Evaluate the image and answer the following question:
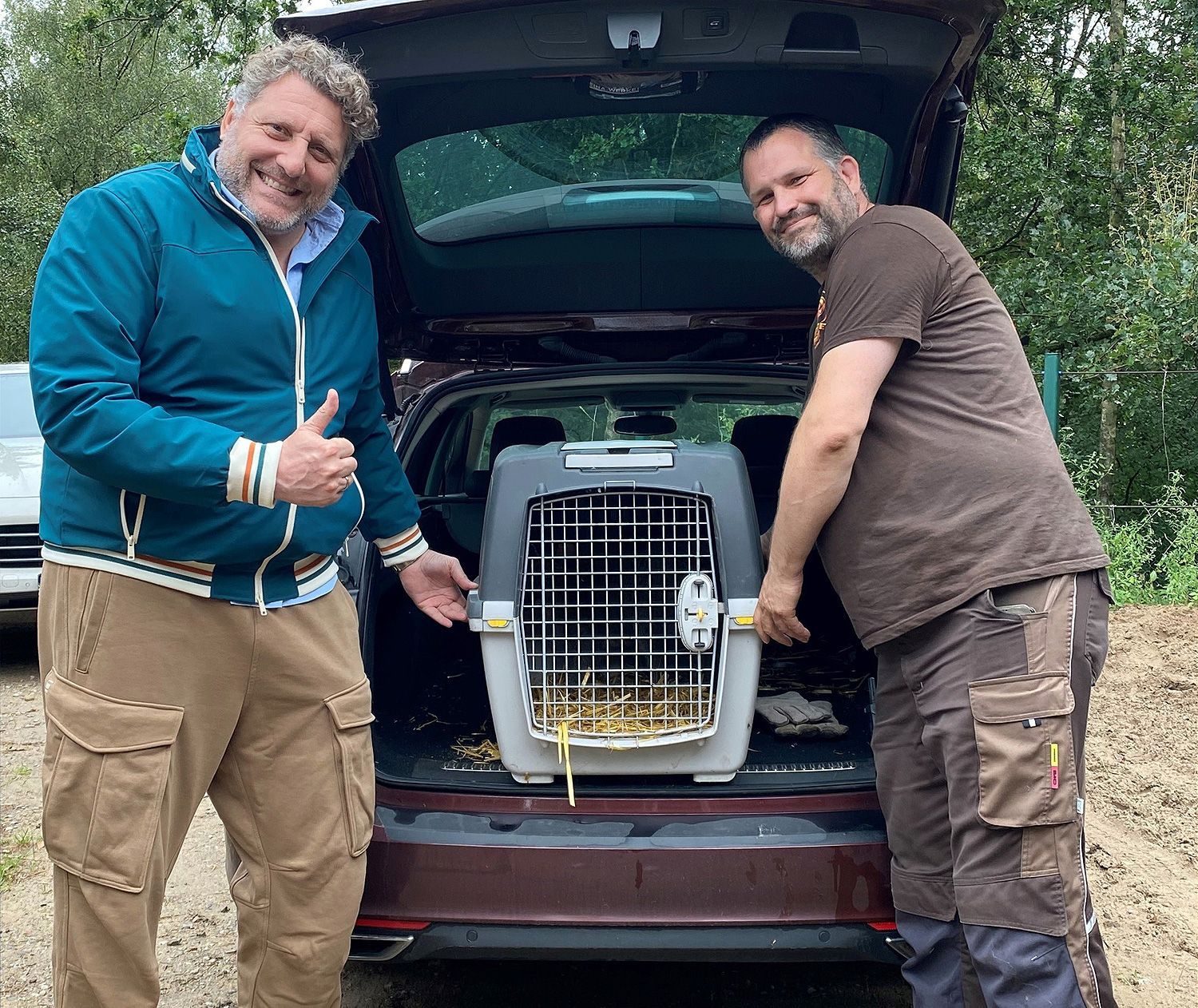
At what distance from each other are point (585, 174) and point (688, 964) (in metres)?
2.07

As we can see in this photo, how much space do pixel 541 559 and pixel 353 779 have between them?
1.81ft

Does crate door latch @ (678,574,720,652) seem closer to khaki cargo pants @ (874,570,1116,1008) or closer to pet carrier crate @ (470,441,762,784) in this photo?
pet carrier crate @ (470,441,762,784)

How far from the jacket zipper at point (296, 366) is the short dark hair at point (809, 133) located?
1022 mm

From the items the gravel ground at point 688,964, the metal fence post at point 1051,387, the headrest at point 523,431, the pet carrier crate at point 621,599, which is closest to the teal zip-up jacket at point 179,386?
the pet carrier crate at point 621,599

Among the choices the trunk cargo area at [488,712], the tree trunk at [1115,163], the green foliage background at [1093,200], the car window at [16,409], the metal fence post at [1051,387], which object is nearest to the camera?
the trunk cargo area at [488,712]

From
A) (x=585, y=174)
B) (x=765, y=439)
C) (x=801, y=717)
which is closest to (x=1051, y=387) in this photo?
(x=765, y=439)

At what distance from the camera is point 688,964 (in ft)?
8.73

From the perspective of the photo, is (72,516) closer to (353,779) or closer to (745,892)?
(353,779)

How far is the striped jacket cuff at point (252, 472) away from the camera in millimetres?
1741

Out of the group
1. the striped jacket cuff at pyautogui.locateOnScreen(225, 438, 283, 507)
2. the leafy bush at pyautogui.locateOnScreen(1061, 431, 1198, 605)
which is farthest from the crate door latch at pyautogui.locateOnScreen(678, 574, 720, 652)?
the leafy bush at pyautogui.locateOnScreen(1061, 431, 1198, 605)

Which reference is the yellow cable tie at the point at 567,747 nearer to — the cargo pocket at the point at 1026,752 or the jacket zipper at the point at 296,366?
the jacket zipper at the point at 296,366

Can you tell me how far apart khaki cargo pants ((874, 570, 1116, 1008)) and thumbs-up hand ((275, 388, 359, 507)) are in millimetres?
1083

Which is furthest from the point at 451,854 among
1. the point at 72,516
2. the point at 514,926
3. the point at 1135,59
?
the point at 1135,59

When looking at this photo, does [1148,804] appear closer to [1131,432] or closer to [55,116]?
[1131,432]
